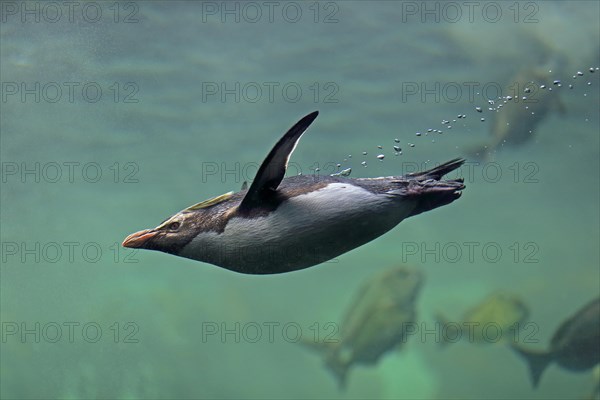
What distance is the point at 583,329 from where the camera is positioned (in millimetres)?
9516

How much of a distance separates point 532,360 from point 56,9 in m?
9.96

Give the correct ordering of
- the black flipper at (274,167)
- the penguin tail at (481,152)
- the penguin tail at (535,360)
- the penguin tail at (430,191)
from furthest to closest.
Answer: the penguin tail at (481,152) < the penguin tail at (535,360) < the penguin tail at (430,191) < the black flipper at (274,167)

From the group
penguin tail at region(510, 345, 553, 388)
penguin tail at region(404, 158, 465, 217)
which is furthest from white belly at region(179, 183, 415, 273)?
penguin tail at region(510, 345, 553, 388)

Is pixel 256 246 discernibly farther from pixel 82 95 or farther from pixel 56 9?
pixel 82 95

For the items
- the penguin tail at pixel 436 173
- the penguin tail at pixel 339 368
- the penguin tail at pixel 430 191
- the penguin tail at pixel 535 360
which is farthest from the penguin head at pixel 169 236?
the penguin tail at pixel 339 368

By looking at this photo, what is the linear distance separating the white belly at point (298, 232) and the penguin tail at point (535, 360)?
9.36 m

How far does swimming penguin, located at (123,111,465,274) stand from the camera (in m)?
1.89

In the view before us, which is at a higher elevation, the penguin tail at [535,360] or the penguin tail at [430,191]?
the penguin tail at [430,191]

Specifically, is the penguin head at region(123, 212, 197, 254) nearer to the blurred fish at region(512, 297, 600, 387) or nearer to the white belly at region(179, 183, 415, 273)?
the white belly at region(179, 183, 415, 273)

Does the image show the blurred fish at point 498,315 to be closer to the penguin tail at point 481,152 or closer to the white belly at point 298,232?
the penguin tail at point 481,152

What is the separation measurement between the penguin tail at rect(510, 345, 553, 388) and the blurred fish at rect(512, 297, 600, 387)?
0.02 metres

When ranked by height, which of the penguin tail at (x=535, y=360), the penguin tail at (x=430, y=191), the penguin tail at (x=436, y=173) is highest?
the penguin tail at (x=436, y=173)

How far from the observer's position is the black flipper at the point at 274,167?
1.86 meters

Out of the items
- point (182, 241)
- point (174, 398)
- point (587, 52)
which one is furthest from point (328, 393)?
point (182, 241)
